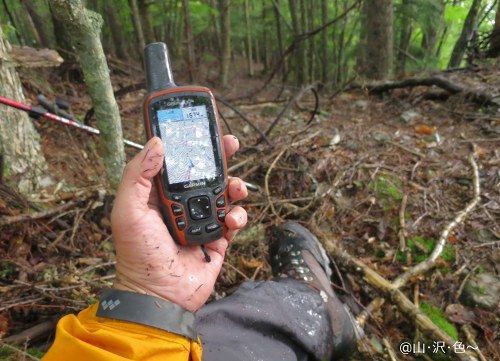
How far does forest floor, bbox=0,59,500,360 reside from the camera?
213 centimetres

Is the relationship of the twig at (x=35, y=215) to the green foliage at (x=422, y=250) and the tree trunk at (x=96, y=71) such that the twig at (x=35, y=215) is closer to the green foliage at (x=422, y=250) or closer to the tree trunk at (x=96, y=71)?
the tree trunk at (x=96, y=71)

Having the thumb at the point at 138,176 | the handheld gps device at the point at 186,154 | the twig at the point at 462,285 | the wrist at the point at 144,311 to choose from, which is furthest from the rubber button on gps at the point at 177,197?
the twig at the point at 462,285

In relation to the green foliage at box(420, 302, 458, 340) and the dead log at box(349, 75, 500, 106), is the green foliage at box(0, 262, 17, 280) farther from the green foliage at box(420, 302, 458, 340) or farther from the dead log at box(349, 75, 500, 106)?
the dead log at box(349, 75, 500, 106)

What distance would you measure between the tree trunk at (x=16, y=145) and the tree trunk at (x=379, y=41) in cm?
534

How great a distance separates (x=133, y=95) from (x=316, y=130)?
297cm

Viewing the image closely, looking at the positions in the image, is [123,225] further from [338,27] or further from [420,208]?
[338,27]

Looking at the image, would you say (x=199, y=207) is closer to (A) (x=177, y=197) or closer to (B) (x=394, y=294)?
(A) (x=177, y=197)

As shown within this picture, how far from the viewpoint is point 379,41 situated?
6.14m

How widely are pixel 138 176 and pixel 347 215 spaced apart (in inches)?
80.5

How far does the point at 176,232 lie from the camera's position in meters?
1.65

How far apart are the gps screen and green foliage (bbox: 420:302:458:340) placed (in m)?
1.59

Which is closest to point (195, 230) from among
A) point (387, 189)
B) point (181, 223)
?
point (181, 223)

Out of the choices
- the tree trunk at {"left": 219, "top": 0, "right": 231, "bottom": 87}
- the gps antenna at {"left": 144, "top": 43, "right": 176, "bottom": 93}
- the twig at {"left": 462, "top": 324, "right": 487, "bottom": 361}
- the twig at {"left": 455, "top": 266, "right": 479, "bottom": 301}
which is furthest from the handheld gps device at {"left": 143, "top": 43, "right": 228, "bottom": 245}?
the tree trunk at {"left": 219, "top": 0, "right": 231, "bottom": 87}

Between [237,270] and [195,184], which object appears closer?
[195,184]
